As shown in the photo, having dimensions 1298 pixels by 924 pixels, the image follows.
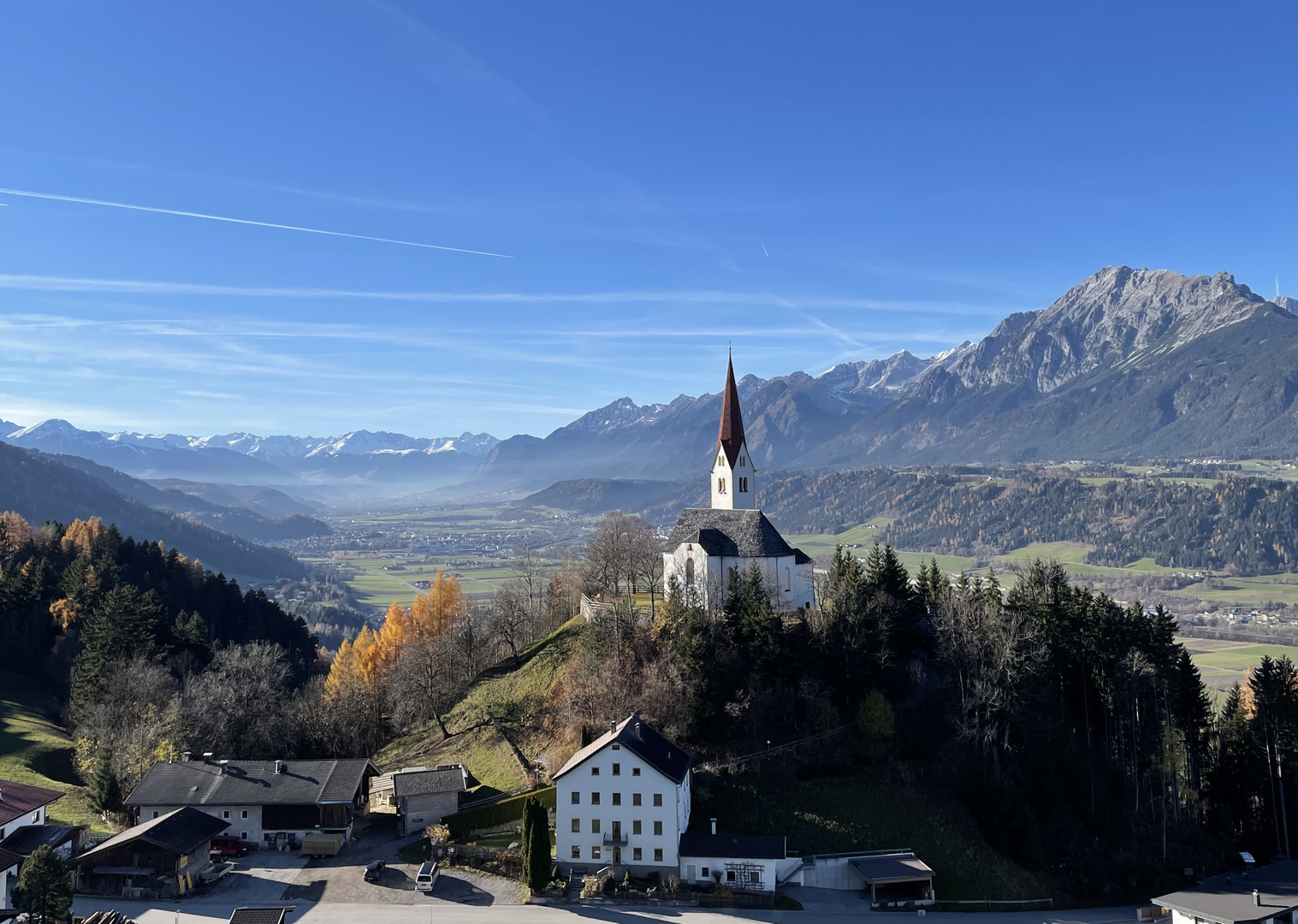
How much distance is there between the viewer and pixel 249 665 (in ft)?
269

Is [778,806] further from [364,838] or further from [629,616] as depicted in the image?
[364,838]

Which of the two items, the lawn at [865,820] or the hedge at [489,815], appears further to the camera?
the hedge at [489,815]

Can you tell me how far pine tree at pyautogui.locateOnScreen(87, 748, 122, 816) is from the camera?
6391 centimetres

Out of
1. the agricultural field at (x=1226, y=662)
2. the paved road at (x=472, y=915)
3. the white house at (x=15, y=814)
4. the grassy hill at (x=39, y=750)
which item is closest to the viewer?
the paved road at (x=472, y=915)

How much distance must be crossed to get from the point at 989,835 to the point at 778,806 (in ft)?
46.9

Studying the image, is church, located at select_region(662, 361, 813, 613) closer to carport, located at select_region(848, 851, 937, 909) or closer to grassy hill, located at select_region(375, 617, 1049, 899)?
grassy hill, located at select_region(375, 617, 1049, 899)

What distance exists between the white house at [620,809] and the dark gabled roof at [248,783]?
1487 cm

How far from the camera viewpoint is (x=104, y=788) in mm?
63969

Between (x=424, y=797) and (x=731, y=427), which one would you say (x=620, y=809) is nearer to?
(x=424, y=797)

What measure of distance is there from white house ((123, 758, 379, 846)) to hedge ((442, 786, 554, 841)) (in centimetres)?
695

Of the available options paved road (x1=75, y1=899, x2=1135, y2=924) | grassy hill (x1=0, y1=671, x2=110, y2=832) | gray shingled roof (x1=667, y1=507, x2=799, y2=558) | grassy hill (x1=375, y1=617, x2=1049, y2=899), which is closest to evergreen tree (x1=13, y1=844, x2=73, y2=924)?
paved road (x1=75, y1=899, x2=1135, y2=924)

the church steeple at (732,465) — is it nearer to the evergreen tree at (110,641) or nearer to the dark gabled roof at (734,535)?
the dark gabled roof at (734,535)

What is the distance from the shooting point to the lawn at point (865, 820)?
5656 cm

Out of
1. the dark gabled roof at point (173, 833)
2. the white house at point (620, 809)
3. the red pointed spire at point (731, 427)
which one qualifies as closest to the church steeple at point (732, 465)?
the red pointed spire at point (731, 427)
